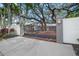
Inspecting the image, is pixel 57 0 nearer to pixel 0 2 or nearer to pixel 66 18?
pixel 66 18

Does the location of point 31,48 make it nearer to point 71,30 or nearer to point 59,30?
point 59,30

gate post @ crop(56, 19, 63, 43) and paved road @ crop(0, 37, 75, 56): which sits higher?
gate post @ crop(56, 19, 63, 43)

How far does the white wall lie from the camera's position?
14.0 ft

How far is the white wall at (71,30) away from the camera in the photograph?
426 cm

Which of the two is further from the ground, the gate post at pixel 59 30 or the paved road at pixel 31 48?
the gate post at pixel 59 30

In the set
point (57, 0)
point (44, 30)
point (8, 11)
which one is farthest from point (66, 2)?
point (8, 11)

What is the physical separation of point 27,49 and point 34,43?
0.13 m

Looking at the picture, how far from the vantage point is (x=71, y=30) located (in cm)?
429

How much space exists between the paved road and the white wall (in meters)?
0.10

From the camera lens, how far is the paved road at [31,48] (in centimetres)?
427

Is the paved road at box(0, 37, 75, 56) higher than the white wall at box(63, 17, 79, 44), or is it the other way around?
the white wall at box(63, 17, 79, 44)

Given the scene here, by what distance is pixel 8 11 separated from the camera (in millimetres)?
4293

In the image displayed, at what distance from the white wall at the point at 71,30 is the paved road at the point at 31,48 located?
4.0 inches

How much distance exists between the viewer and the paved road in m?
4.27
